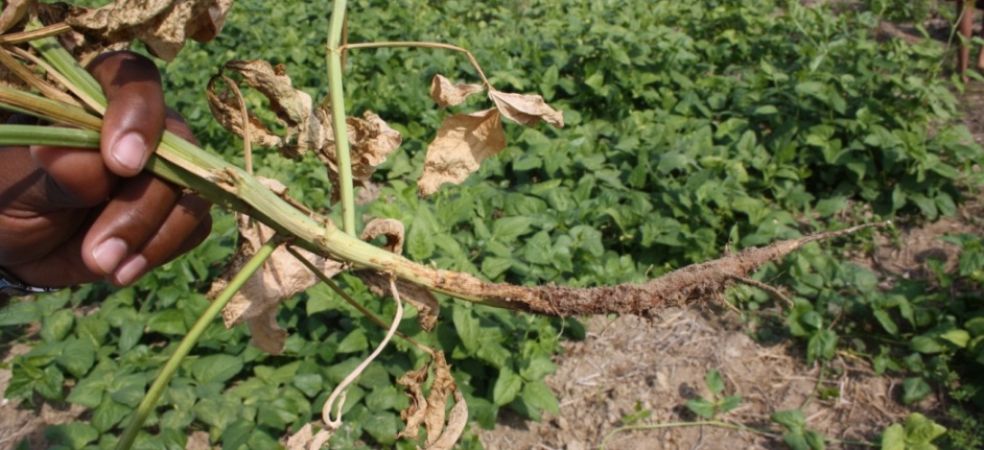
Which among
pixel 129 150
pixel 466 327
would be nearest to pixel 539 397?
pixel 466 327

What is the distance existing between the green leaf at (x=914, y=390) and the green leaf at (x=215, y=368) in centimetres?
211

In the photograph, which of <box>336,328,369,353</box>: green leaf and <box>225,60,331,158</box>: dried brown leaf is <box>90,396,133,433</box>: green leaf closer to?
<box>336,328,369,353</box>: green leaf

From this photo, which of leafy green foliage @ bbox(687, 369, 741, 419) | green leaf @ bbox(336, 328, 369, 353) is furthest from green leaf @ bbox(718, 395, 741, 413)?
green leaf @ bbox(336, 328, 369, 353)

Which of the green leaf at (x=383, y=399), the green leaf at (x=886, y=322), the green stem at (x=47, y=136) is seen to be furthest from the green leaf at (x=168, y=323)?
the green leaf at (x=886, y=322)

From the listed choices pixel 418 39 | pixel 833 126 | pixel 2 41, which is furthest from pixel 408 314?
pixel 418 39

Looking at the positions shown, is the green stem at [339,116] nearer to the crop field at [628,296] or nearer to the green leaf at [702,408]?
the crop field at [628,296]

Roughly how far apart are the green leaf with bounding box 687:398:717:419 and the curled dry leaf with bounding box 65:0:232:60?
72.3 inches

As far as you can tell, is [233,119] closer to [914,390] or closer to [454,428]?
[454,428]

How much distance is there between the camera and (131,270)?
1.24 meters

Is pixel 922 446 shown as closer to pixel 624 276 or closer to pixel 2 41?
pixel 624 276

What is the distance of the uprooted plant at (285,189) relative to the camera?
1.01 metres

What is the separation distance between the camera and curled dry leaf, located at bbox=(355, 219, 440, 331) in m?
1.19

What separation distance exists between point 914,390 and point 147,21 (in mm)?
2391

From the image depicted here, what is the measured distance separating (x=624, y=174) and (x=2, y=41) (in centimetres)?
254
